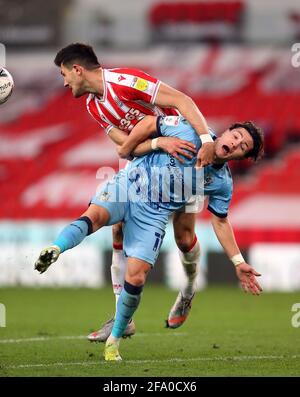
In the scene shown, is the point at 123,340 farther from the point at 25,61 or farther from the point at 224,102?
the point at 25,61

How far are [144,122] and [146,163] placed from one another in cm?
33

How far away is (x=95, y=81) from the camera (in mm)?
8367

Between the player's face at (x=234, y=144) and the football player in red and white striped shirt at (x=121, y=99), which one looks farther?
the football player in red and white striped shirt at (x=121, y=99)

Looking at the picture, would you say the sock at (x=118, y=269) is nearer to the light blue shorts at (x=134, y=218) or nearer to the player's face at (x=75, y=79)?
the light blue shorts at (x=134, y=218)

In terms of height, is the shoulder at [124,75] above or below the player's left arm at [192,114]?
above

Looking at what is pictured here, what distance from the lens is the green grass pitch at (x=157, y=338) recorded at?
24.6ft

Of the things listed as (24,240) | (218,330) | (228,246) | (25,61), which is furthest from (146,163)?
(25,61)

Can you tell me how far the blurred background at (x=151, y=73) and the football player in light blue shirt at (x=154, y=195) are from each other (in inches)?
460

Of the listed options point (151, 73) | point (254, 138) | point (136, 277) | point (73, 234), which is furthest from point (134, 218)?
point (151, 73)

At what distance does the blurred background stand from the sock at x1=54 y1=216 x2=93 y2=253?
479 inches

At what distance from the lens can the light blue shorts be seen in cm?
794

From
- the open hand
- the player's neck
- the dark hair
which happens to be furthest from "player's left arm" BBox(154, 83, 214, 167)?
the open hand

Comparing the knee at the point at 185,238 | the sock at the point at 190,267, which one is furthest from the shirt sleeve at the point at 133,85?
the sock at the point at 190,267

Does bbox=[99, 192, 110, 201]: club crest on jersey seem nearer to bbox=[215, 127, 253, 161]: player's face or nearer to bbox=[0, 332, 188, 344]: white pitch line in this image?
bbox=[215, 127, 253, 161]: player's face
